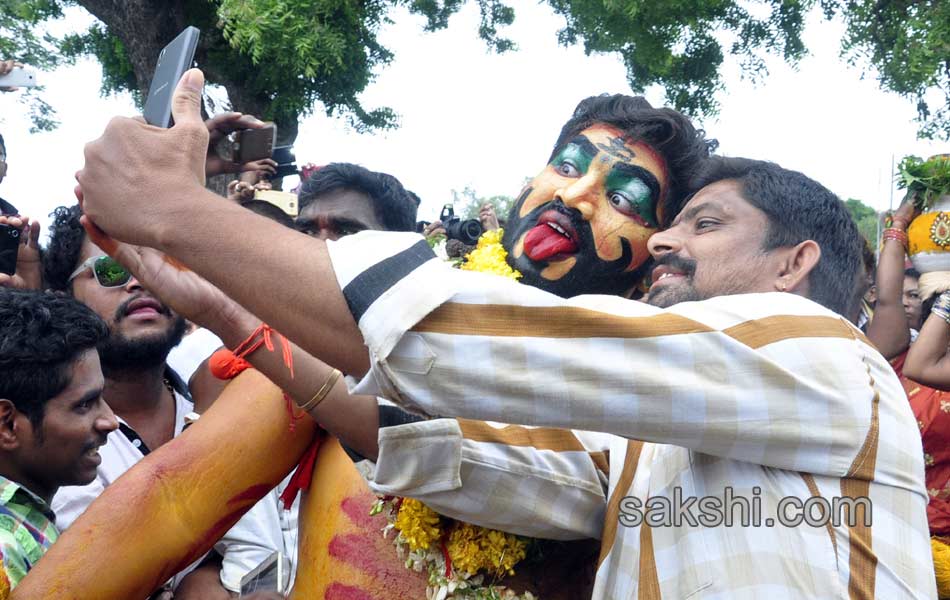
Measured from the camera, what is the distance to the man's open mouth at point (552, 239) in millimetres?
2678

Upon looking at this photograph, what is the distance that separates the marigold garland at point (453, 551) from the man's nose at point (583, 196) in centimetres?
100

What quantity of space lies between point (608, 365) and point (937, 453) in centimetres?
333

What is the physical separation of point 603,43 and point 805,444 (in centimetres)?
907

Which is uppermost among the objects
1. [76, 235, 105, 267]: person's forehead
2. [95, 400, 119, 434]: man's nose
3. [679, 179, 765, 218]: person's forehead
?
[679, 179, 765, 218]: person's forehead

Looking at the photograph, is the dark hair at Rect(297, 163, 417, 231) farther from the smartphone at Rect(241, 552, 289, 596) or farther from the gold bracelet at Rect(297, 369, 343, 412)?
the gold bracelet at Rect(297, 369, 343, 412)

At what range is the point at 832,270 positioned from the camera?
2.20 m

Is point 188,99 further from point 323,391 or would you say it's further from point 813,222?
point 813,222

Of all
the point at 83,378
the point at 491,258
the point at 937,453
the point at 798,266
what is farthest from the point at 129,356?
the point at 937,453

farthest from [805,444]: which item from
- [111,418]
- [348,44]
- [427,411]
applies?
[348,44]

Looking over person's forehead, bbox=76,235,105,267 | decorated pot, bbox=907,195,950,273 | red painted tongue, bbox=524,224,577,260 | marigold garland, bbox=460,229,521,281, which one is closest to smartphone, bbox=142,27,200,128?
marigold garland, bbox=460,229,521,281

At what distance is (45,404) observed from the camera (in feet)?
8.81

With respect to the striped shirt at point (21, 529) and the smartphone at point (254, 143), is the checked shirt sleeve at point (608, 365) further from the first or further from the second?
the striped shirt at point (21, 529)

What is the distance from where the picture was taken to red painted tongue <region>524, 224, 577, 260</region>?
2678 mm

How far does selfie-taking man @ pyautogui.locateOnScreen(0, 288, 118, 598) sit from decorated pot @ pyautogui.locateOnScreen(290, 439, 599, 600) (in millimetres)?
773
